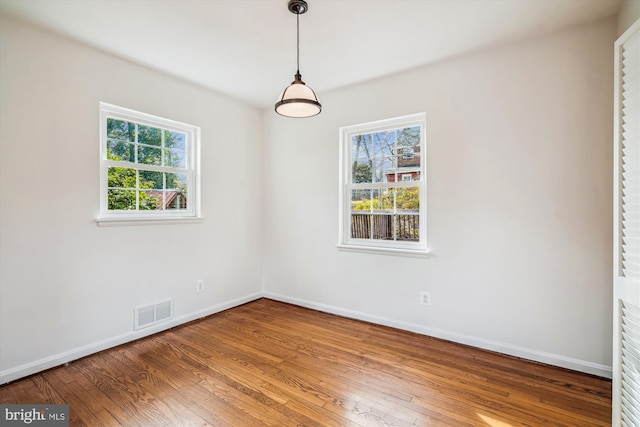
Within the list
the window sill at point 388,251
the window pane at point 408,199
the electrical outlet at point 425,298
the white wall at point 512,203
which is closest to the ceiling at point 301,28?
the white wall at point 512,203

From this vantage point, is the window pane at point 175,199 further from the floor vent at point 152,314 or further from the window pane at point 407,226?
the window pane at point 407,226

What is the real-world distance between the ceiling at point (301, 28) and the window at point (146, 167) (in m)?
0.60

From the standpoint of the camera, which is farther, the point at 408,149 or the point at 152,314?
the point at 408,149

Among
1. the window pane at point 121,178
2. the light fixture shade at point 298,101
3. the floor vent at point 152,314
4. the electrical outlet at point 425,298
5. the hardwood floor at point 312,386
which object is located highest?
the light fixture shade at point 298,101

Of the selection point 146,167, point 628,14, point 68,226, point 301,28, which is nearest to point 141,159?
point 146,167

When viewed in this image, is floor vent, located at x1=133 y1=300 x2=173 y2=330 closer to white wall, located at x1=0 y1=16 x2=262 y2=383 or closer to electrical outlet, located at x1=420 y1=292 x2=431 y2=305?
white wall, located at x1=0 y1=16 x2=262 y2=383

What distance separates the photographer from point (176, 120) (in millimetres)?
3309

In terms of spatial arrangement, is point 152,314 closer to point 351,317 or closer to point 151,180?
point 151,180

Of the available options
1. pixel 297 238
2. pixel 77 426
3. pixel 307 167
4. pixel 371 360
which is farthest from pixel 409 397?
pixel 307 167

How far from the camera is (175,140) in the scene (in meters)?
3.39

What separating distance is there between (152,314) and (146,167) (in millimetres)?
1492

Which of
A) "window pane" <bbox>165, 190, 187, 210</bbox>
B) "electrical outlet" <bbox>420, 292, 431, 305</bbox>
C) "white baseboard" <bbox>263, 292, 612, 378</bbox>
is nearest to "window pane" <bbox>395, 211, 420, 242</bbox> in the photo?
"electrical outlet" <bbox>420, 292, 431, 305</bbox>

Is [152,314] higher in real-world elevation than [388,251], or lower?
lower

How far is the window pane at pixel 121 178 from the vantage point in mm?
2852
